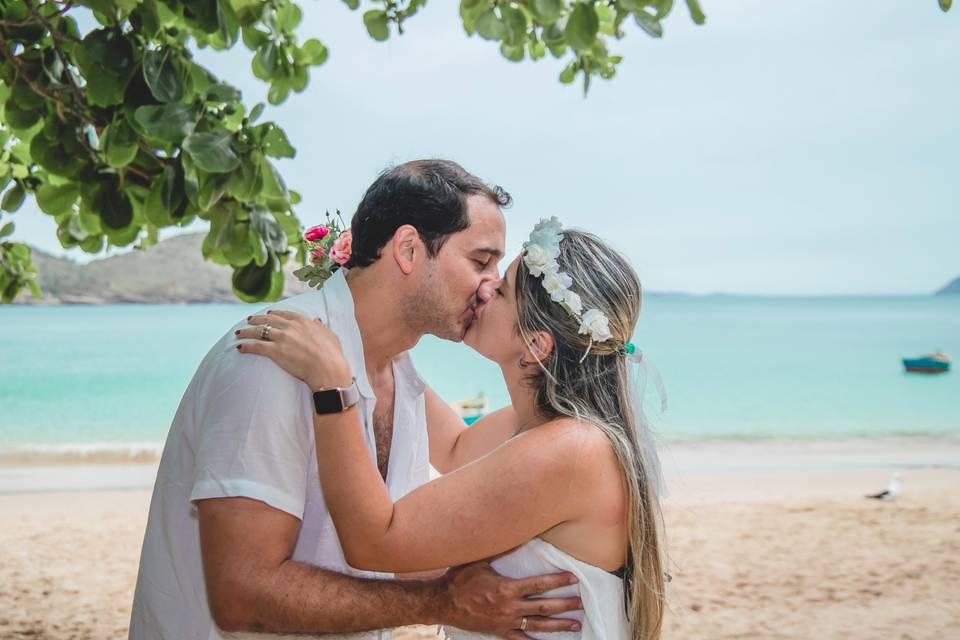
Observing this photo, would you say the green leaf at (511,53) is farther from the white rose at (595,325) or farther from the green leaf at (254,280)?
the green leaf at (254,280)

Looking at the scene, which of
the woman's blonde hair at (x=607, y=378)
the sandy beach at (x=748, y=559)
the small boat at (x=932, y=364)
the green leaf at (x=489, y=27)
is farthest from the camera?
the small boat at (x=932, y=364)

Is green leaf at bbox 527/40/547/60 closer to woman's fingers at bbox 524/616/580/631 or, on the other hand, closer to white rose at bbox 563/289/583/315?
white rose at bbox 563/289/583/315

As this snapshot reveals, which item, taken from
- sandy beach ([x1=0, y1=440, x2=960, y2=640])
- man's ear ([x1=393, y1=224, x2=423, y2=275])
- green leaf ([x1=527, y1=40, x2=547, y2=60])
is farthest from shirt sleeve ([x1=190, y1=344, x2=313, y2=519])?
sandy beach ([x1=0, y1=440, x2=960, y2=640])

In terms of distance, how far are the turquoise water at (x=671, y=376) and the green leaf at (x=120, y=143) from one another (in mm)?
1749

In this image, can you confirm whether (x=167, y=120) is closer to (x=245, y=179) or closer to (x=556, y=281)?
(x=245, y=179)

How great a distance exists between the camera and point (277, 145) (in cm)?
195

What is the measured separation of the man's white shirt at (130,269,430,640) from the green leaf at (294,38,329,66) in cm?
73

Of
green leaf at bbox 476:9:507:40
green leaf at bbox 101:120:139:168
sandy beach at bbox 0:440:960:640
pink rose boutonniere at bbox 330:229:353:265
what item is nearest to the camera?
green leaf at bbox 476:9:507:40

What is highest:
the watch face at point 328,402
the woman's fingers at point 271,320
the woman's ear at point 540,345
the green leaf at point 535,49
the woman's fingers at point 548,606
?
the green leaf at point 535,49

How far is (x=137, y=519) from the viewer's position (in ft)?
34.9

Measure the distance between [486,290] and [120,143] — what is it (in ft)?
4.22

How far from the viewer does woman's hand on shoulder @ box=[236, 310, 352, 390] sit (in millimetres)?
2414

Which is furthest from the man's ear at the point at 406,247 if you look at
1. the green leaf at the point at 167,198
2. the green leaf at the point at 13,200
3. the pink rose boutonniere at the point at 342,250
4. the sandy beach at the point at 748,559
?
the sandy beach at the point at 748,559

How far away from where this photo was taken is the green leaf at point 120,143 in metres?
2.17
